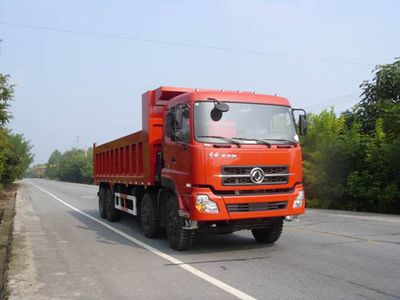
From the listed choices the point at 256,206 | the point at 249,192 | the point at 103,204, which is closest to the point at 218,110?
the point at 249,192

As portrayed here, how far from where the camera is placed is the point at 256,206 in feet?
28.0

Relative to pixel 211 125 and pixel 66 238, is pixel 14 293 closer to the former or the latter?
pixel 211 125

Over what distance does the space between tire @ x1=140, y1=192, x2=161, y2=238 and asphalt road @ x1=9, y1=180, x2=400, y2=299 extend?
0.22 m

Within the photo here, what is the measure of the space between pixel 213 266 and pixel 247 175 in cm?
166

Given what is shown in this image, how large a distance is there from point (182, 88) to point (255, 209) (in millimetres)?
3453

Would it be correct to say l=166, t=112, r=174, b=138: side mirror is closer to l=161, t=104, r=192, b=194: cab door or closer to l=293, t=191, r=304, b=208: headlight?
l=161, t=104, r=192, b=194: cab door

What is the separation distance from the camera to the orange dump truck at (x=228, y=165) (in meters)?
8.27

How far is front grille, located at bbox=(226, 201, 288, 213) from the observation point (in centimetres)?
838

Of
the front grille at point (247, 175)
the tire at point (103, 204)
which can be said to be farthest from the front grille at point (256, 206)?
the tire at point (103, 204)

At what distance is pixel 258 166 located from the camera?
8.45 meters

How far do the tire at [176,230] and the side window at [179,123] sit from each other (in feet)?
3.88

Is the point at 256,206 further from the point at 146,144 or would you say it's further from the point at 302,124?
the point at 146,144

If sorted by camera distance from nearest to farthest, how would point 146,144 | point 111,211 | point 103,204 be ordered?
point 146,144
point 111,211
point 103,204

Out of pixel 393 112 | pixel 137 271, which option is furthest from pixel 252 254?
pixel 393 112
